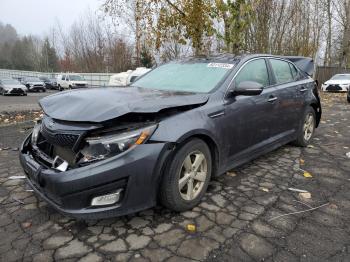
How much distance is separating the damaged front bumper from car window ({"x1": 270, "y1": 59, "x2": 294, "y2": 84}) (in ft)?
8.68

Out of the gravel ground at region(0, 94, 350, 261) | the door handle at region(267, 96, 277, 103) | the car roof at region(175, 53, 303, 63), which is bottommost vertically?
the gravel ground at region(0, 94, 350, 261)

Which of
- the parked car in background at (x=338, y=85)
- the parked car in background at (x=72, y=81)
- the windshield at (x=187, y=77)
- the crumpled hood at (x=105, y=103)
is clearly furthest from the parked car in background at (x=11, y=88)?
the crumpled hood at (x=105, y=103)

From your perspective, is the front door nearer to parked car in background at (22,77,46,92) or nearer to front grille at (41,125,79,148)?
front grille at (41,125,79,148)

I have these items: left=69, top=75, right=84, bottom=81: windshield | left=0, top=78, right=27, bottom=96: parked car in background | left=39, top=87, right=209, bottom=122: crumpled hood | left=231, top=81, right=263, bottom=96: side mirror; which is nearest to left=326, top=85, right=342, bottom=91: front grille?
left=231, top=81, right=263, bottom=96: side mirror

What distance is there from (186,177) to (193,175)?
0.11 meters

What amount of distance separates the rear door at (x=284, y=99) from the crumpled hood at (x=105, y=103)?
1.56 meters

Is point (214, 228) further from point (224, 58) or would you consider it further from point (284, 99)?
point (284, 99)

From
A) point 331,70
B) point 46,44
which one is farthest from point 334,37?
point 46,44

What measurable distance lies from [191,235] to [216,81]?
1780 millimetres

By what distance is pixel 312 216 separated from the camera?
3.19 meters

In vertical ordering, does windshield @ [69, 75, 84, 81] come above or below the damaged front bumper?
above

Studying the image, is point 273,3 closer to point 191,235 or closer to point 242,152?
point 242,152

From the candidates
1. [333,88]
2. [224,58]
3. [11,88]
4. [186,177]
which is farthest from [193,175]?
[11,88]

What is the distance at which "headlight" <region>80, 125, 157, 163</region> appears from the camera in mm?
2654
